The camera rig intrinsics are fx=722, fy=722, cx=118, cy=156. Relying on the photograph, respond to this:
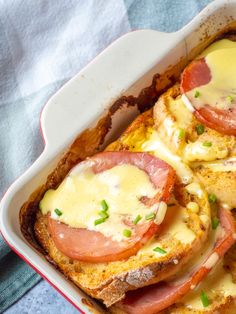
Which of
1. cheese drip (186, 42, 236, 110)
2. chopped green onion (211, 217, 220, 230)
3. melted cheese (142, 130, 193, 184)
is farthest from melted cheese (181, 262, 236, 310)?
cheese drip (186, 42, 236, 110)

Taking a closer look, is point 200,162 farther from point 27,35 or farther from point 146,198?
point 27,35

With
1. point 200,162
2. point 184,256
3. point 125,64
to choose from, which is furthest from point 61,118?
point 184,256

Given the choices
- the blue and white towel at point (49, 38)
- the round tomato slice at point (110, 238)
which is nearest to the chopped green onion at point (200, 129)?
the round tomato slice at point (110, 238)

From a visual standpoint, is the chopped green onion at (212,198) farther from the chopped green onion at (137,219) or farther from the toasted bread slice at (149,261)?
the chopped green onion at (137,219)

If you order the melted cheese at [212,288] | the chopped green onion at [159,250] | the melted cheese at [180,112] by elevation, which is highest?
the melted cheese at [180,112]

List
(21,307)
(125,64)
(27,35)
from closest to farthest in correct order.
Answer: (125,64) < (21,307) < (27,35)

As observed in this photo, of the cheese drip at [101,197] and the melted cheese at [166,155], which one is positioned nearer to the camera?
the cheese drip at [101,197]
